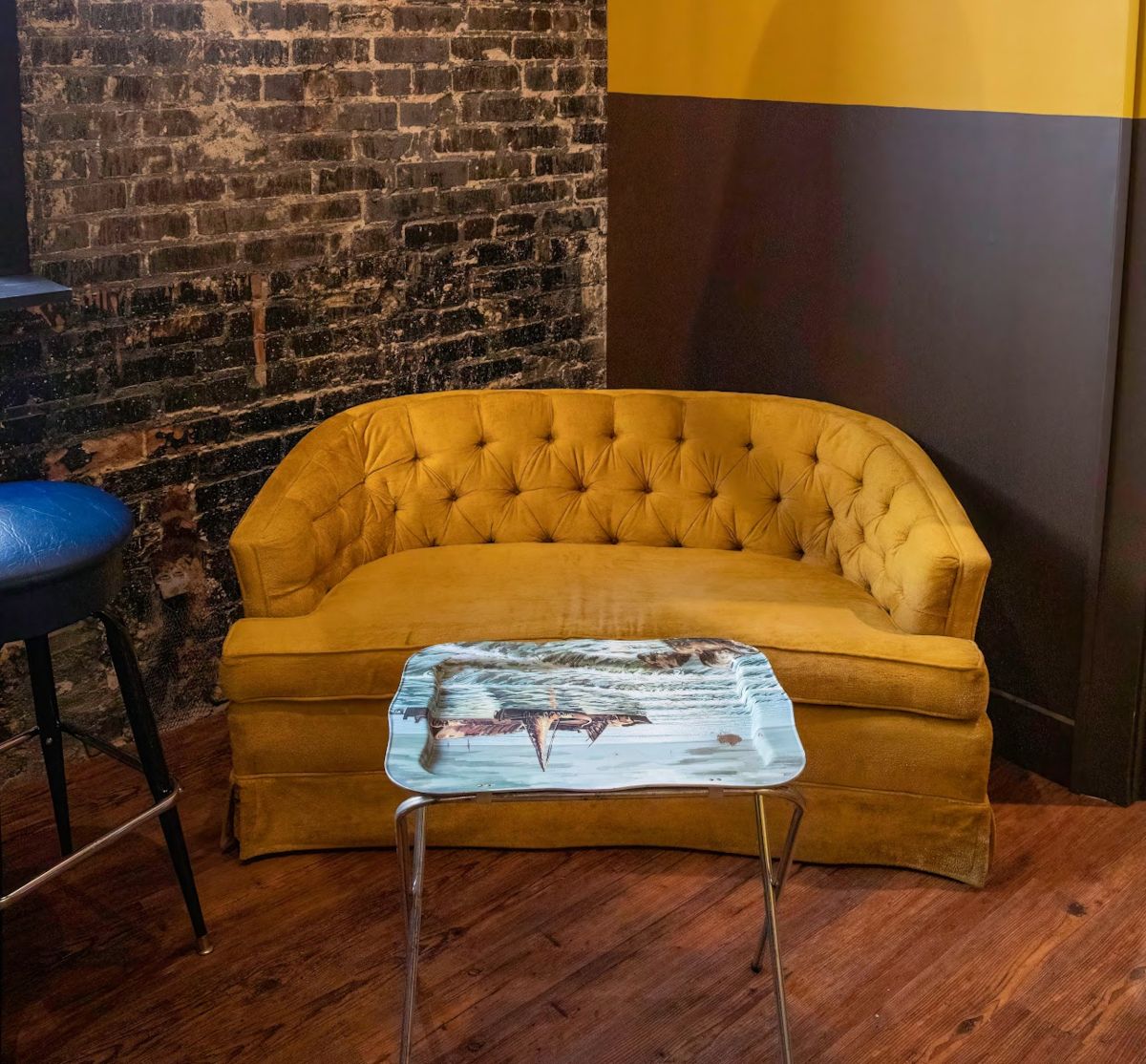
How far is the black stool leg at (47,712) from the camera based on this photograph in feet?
9.69

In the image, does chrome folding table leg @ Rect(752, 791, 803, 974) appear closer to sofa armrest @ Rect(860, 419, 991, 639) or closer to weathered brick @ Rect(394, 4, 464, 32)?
sofa armrest @ Rect(860, 419, 991, 639)

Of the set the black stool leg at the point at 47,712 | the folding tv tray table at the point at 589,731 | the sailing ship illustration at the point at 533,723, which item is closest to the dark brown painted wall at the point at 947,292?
the folding tv tray table at the point at 589,731

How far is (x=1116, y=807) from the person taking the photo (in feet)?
11.6

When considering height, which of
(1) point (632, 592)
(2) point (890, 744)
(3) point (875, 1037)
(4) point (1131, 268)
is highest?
(4) point (1131, 268)

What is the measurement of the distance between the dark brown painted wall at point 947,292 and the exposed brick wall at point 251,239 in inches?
17.4

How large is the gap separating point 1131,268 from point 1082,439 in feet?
1.34

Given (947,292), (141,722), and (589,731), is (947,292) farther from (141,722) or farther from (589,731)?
(141,722)

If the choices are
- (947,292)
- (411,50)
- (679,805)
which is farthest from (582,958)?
(411,50)

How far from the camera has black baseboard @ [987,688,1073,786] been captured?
3.61 m

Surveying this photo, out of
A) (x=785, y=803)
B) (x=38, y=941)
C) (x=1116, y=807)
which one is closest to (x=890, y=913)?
(x=785, y=803)

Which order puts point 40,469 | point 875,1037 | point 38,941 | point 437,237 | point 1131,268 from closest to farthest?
point 875,1037
point 38,941
point 1131,268
point 40,469
point 437,237

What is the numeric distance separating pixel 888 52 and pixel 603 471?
4.21ft

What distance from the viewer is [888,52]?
11.9ft

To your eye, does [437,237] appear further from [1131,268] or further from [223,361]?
[1131,268]
